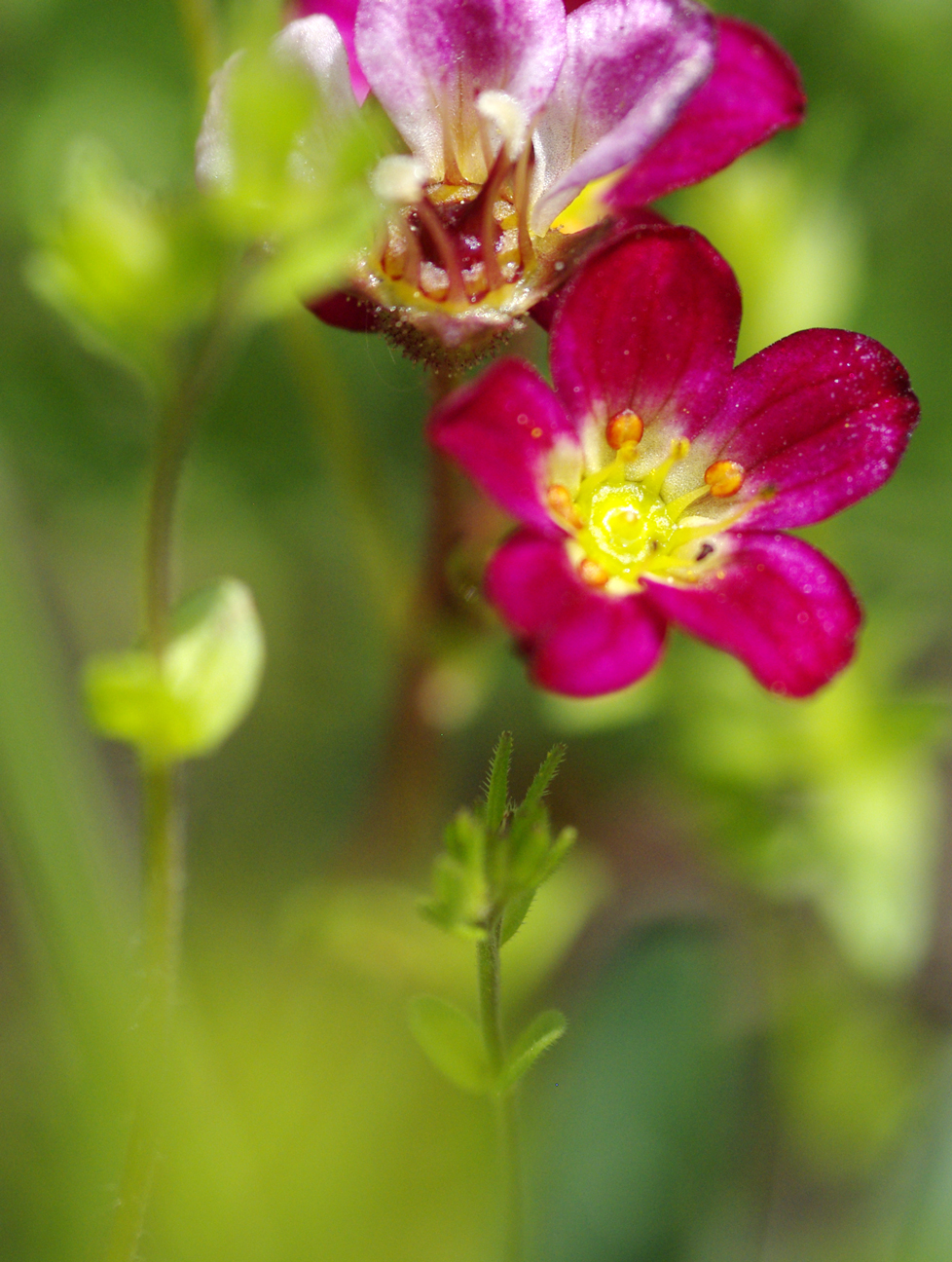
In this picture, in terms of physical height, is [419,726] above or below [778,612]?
below

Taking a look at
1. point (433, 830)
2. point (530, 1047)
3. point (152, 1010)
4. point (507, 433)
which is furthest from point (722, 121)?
point (433, 830)

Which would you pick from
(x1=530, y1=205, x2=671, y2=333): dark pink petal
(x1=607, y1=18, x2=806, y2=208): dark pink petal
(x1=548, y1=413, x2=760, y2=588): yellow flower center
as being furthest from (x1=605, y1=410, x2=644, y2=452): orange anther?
(x1=607, y1=18, x2=806, y2=208): dark pink petal

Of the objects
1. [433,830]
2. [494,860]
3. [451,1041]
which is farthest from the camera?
[433,830]

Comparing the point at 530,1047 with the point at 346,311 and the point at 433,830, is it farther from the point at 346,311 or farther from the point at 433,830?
the point at 433,830

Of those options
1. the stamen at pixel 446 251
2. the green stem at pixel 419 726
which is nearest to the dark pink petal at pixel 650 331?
the stamen at pixel 446 251

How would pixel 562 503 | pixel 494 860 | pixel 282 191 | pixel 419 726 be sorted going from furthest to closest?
pixel 419 726, pixel 562 503, pixel 494 860, pixel 282 191

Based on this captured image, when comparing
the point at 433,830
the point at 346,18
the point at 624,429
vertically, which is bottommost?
the point at 433,830
